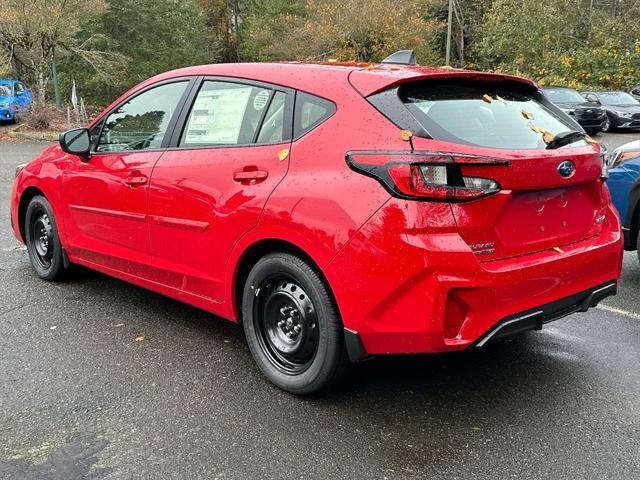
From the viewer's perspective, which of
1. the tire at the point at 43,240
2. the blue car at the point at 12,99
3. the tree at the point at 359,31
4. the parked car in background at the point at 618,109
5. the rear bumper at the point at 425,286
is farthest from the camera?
the tree at the point at 359,31

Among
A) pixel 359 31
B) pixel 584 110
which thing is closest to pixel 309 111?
pixel 584 110

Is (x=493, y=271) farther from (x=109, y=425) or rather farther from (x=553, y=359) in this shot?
(x=109, y=425)

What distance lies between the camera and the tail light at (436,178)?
2.68 m

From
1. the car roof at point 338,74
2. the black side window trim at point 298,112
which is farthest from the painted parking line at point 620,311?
the black side window trim at point 298,112

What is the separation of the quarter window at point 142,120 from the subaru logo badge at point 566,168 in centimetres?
233

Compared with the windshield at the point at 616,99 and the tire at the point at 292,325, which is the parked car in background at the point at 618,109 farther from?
the tire at the point at 292,325

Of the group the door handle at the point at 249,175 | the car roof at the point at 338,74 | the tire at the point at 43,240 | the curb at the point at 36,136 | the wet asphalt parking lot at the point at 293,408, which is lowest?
the curb at the point at 36,136

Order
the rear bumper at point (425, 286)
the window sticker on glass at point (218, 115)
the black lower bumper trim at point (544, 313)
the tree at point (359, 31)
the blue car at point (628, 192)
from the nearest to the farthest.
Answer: the rear bumper at point (425, 286)
the black lower bumper trim at point (544, 313)
the window sticker on glass at point (218, 115)
the blue car at point (628, 192)
the tree at point (359, 31)

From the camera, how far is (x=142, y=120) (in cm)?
423

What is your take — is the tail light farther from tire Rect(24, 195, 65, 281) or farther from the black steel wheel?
tire Rect(24, 195, 65, 281)

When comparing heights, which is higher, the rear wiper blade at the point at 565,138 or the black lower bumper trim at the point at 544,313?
the rear wiper blade at the point at 565,138

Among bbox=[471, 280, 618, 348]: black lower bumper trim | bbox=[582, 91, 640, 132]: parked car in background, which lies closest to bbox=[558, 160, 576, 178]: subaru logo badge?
bbox=[471, 280, 618, 348]: black lower bumper trim

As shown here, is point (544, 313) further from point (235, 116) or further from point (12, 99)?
point (12, 99)

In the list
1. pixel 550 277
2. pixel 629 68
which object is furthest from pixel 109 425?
pixel 629 68
